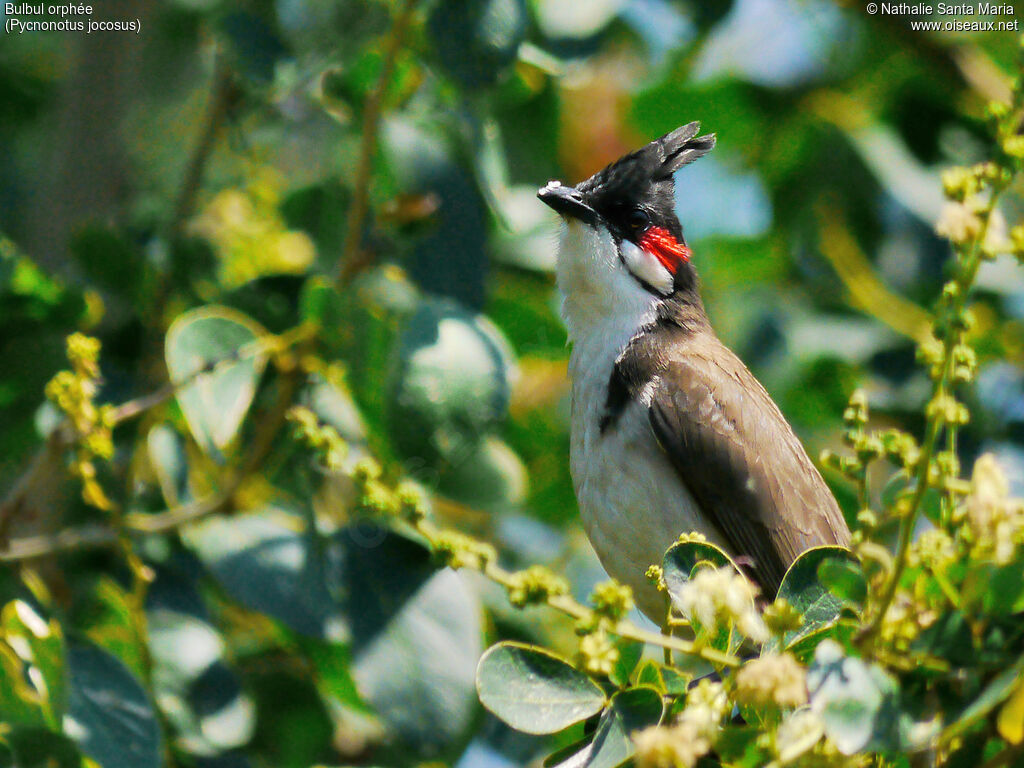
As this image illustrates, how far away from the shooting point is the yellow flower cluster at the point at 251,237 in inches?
111

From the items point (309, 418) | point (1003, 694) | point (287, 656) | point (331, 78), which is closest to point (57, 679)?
point (309, 418)

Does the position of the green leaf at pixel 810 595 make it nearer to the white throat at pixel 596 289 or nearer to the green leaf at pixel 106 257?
the white throat at pixel 596 289

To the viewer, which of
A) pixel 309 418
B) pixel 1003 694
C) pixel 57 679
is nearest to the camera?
pixel 1003 694

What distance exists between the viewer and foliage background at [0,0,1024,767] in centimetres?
212

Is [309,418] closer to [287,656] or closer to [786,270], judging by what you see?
[287,656]

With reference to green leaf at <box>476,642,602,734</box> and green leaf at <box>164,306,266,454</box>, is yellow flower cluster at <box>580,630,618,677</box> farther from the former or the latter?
green leaf at <box>164,306,266,454</box>

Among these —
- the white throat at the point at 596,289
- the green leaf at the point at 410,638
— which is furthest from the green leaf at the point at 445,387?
the white throat at the point at 596,289

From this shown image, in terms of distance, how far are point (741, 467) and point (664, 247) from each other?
0.67 meters

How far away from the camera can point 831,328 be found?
3359mm


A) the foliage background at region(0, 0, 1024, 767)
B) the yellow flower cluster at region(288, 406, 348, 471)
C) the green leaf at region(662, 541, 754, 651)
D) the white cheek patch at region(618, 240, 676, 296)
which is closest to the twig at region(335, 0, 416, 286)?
the foliage background at region(0, 0, 1024, 767)

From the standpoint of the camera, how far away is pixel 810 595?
4.27ft

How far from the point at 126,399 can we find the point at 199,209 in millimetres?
766

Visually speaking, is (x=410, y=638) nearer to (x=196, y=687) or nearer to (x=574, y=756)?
(x=196, y=687)

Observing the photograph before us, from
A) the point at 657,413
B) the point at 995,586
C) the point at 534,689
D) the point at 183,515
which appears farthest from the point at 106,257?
the point at 995,586
